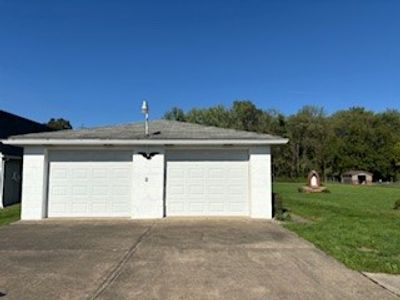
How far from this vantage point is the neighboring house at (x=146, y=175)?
39.8 feet

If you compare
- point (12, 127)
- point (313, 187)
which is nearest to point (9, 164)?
point (12, 127)

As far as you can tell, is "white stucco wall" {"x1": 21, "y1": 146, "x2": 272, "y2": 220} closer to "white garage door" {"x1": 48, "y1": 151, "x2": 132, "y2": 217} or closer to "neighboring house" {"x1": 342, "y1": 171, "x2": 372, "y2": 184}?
"white garage door" {"x1": 48, "y1": 151, "x2": 132, "y2": 217}

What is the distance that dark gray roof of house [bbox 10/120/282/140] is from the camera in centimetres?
1224

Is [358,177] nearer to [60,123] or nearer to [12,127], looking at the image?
[60,123]

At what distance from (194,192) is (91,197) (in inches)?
132

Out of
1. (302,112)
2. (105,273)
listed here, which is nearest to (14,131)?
(105,273)

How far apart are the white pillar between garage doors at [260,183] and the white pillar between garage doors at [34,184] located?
6717 millimetres

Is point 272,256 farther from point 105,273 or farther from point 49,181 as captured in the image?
point 49,181

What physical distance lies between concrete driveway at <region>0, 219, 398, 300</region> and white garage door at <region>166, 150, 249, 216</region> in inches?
105

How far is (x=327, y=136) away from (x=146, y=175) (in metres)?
53.1

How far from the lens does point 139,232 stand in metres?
9.38

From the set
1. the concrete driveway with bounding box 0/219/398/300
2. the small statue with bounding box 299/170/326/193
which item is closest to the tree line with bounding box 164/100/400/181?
the small statue with bounding box 299/170/326/193

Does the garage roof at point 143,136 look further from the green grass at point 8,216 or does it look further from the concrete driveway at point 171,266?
the concrete driveway at point 171,266

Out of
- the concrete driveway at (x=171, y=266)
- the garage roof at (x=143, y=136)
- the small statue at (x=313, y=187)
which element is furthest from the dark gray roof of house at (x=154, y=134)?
the small statue at (x=313, y=187)
